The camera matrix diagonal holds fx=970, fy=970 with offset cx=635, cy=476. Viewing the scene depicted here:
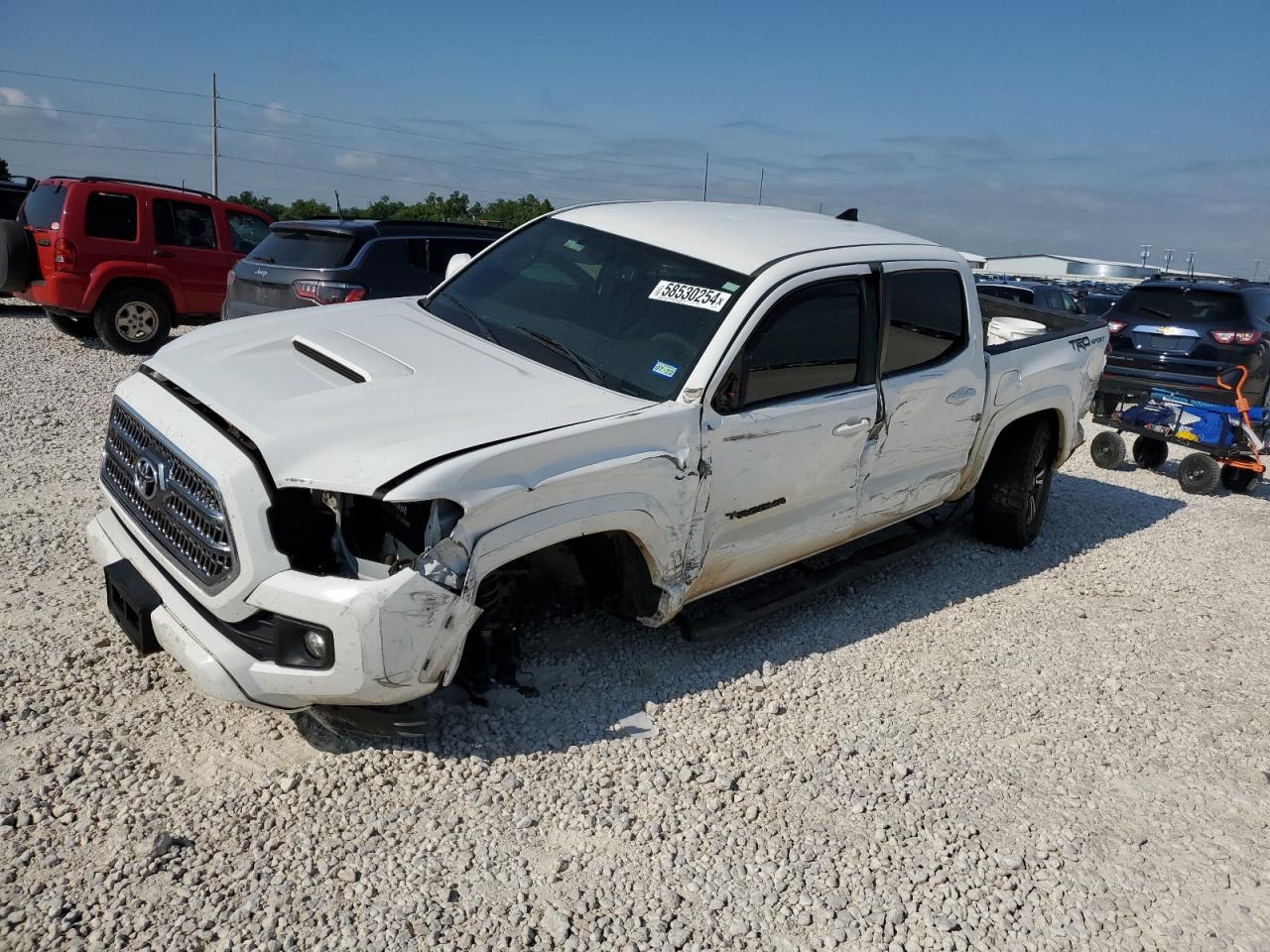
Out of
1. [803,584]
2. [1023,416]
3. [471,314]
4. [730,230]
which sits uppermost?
[730,230]

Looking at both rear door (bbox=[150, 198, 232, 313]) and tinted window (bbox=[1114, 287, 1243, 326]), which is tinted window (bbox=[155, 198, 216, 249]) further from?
tinted window (bbox=[1114, 287, 1243, 326])

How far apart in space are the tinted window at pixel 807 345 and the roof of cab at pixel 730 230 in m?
0.23

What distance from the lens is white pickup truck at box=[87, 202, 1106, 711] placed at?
3.00 metres

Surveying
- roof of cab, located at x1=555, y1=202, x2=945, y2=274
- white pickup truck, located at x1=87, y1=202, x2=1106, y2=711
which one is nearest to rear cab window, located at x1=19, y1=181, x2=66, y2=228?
white pickup truck, located at x1=87, y1=202, x2=1106, y2=711

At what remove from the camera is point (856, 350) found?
4496mm

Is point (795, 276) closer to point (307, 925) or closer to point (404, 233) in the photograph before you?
point (307, 925)

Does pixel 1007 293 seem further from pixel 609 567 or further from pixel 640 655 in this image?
pixel 609 567

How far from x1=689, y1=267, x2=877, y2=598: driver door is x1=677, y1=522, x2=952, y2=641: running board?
0.26m

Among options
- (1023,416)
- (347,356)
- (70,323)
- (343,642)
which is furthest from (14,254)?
(1023,416)

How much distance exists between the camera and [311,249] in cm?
900

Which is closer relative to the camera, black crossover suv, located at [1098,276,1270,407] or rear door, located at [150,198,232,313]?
black crossover suv, located at [1098,276,1270,407]

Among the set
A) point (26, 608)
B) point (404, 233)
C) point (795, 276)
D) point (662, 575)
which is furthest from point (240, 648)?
→ point (404, 233)

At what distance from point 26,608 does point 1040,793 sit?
4.23 meters

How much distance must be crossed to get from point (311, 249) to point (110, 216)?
3347mm
